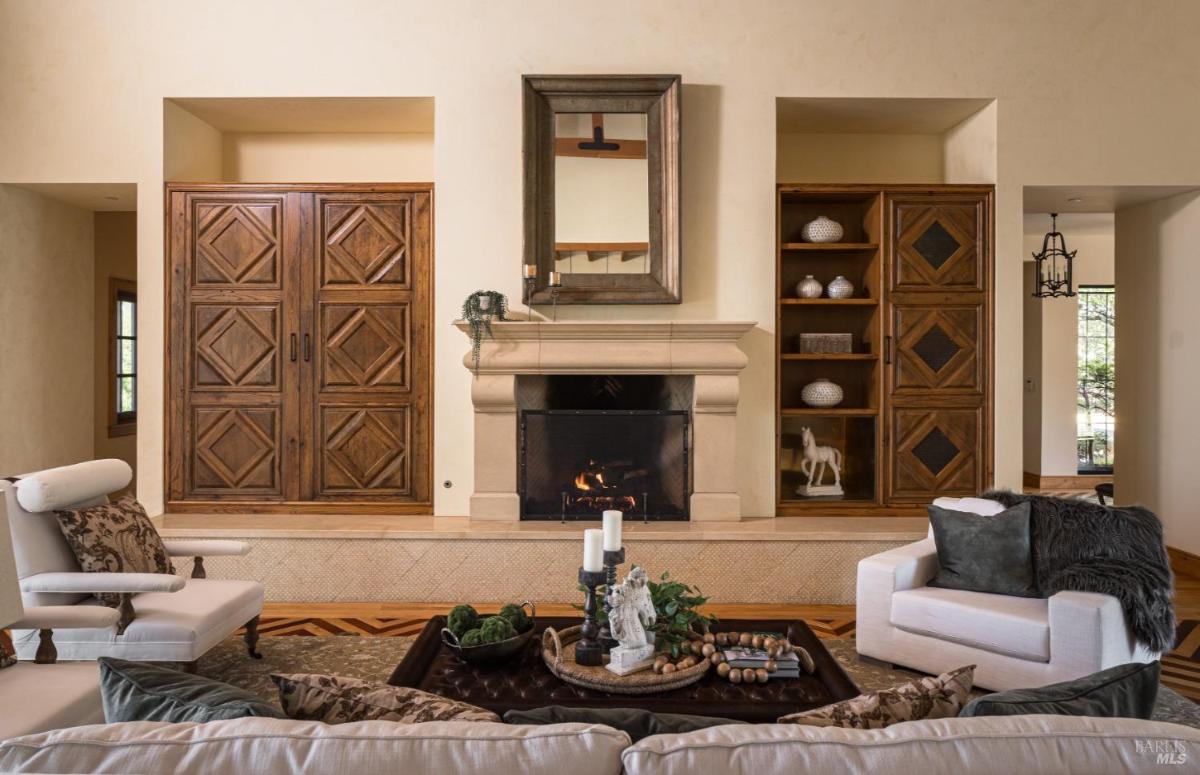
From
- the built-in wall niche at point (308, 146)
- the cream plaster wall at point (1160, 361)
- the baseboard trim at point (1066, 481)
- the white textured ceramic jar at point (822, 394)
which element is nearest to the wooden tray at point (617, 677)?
the white textured ceramic jar at point (822, 394)

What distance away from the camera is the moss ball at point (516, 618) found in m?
2.73

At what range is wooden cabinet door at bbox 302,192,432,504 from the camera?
511 centimetres

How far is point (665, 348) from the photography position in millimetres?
4789

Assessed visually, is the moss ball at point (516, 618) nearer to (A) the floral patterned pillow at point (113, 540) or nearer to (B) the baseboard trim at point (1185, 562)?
(A) the floral patterned pillow at point (113, 540)

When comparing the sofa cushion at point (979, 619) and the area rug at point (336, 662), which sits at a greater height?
the sofa cushion at point (979, 619)

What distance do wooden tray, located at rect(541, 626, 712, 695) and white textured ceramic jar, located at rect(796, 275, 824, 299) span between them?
3.25 meters

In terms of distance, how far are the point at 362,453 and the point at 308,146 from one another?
7.30ft

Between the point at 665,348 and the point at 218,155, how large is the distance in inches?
135

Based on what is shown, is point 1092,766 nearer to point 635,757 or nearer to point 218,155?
point 635,757

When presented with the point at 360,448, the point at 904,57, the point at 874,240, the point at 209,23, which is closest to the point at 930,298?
the point at 874,240

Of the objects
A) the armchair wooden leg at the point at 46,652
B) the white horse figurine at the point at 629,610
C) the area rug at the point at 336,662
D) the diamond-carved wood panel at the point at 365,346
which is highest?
the diamond-carved wood panel at the point at 365,346

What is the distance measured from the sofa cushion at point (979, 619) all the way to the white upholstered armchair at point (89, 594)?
2.77 metres

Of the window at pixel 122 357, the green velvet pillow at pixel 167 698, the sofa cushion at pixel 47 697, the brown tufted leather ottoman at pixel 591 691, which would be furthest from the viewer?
the window at pixel 122 357

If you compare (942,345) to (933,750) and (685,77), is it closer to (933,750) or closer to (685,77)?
(685,77)
